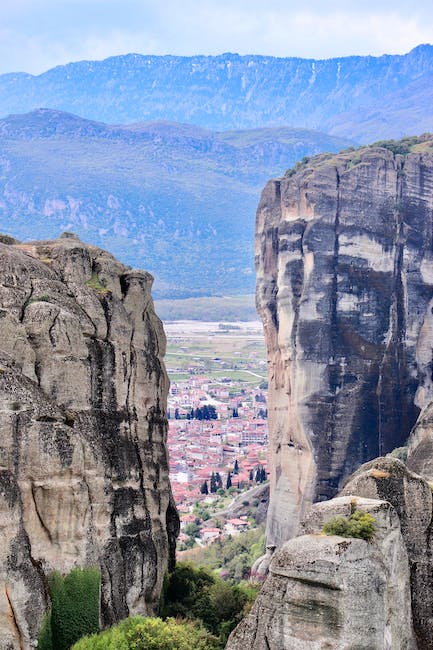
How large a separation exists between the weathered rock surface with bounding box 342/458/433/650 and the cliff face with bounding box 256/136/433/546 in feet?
143

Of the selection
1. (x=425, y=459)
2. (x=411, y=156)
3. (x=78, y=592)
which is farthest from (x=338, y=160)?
(x=78, y=592)

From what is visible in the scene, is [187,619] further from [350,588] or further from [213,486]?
[213,486]

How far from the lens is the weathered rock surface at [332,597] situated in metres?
26.5

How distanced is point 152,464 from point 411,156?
4356 cm

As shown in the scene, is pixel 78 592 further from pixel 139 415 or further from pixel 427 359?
pixel 427 359

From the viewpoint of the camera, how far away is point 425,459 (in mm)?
43344

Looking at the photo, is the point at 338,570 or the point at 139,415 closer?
the point at 338,570

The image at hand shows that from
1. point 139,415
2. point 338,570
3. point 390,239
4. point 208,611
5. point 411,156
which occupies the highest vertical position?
point 411,156

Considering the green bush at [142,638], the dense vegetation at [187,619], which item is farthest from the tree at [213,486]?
the green bush at [142,638]

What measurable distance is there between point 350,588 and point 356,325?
161 ft

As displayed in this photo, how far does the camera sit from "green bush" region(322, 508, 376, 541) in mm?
27406

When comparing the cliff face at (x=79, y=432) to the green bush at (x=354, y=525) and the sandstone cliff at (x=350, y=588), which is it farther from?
the green bush at (x=354, y=525)

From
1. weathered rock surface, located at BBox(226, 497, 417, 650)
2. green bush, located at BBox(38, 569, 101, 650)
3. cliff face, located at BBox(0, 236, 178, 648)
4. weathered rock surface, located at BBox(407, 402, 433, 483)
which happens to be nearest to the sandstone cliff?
weathered rock surface, located at BBox(226, 497, 417, 650)

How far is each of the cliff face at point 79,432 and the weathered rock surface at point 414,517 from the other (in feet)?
21.3
